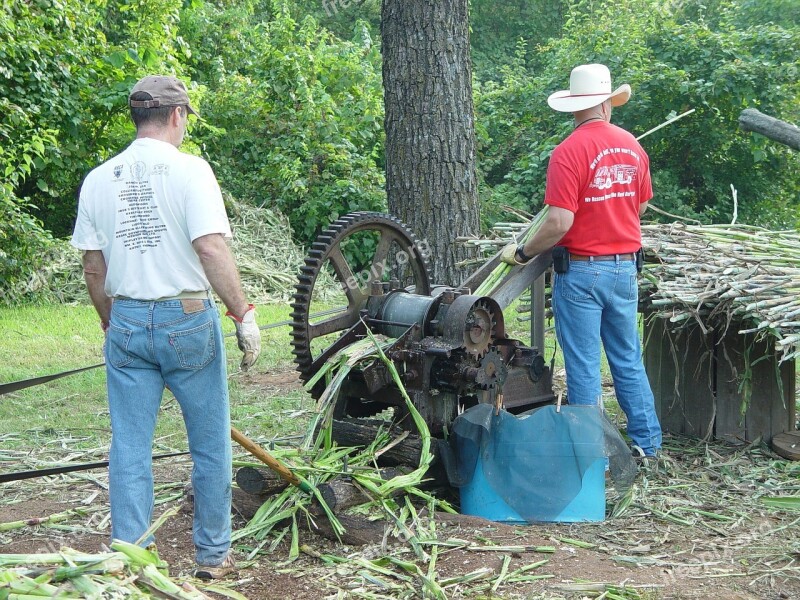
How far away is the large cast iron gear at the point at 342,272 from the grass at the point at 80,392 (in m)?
1.71

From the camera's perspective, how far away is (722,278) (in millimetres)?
5547

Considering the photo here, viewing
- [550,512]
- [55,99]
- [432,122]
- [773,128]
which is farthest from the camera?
[55,99]

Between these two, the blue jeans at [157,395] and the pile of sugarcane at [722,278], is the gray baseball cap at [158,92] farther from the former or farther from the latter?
the pile of sugarcane at [722,278]

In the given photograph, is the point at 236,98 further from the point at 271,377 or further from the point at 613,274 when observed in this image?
the point at 613,274

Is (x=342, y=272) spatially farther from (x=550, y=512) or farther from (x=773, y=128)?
(x=773, y=128)

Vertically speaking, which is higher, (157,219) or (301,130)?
(301,130)

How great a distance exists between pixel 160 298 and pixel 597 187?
268 centimetres

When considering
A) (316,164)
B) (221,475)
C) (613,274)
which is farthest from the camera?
(316,164)

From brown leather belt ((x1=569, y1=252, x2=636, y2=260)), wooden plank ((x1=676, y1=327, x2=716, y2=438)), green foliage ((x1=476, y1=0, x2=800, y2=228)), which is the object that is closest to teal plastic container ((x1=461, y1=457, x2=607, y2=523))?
brown leather belt ((x1=569, y1=252, x2=636, y2=260))

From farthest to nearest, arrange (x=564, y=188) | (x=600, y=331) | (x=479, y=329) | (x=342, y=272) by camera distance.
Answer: (x=600, y=331), (x=564, y=188), (x=342, y=272), (x=479, y=329)

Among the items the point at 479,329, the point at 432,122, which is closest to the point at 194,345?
the point at 479,329

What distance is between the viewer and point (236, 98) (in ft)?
53.3

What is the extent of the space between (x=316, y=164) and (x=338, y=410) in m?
10.2

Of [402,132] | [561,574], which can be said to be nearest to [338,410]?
[561,574]
